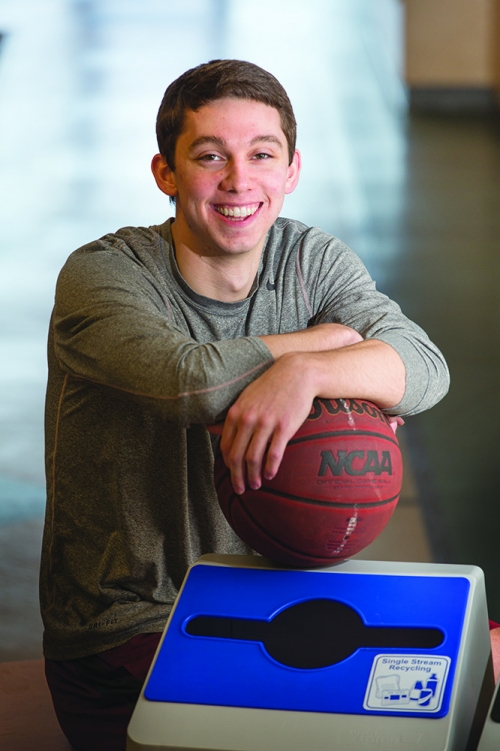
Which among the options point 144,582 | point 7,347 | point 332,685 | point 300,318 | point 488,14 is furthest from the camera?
point 488,14

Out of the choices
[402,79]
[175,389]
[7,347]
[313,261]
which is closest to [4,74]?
[402,79]

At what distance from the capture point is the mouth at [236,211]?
180 centimetres

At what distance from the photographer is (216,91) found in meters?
1.80

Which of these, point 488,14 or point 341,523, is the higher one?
point 488,14

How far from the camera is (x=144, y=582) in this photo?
1824mm

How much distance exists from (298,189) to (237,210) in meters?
4.52

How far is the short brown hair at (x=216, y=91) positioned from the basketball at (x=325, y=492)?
2.15 feet

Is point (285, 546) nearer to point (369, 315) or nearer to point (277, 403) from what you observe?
point (277, 403)

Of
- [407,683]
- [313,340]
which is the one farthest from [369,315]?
[407,683]

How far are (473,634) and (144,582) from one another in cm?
68

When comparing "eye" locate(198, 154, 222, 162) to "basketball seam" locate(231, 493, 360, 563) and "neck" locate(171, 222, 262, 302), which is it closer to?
"neck" locate(171, 222, 262, 302)

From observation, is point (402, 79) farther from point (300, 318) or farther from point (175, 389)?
point (175, 389)

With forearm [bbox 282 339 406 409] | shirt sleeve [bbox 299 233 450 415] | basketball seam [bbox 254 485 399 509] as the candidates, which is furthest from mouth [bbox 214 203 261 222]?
basketball seam [bbox 254 485 399 509]

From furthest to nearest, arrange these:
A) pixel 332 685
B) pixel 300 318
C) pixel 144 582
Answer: pixel 300 318, pixel 144 582, pixel 332 685
